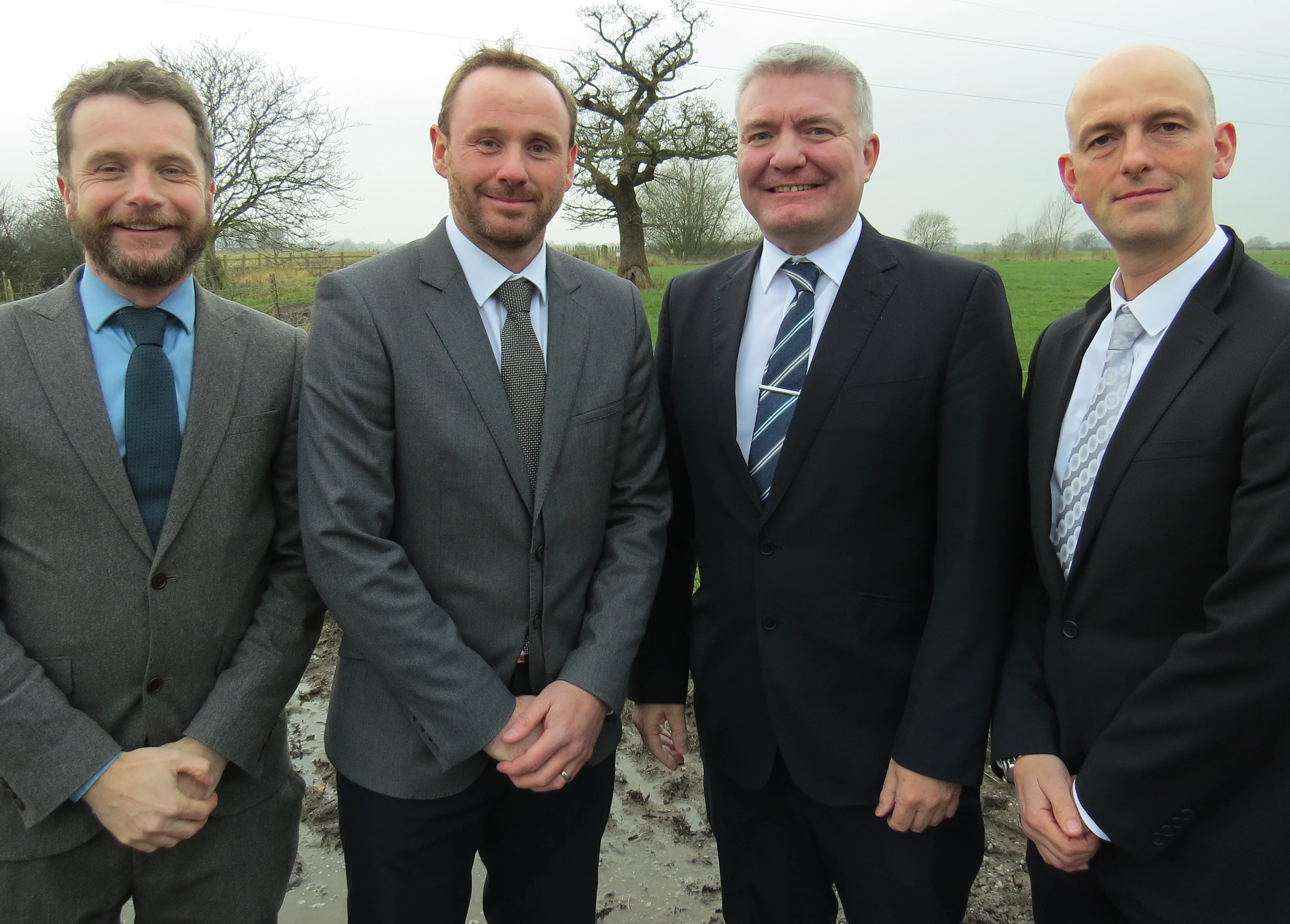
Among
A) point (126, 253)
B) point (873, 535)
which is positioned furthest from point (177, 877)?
point (873, 535)

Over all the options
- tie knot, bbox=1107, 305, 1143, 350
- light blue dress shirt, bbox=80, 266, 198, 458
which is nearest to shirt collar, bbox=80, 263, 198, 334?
light blue dress shirt, bbox=80, 266, 198, 458

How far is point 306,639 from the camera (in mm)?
2418

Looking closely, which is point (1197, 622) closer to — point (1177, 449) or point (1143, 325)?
point (1177, 449)

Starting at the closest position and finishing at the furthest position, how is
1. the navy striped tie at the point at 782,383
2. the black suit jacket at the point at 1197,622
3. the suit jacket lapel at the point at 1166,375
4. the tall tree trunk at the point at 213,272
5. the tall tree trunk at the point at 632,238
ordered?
the black suit jacket at the point at 1197,622 < the suit jacket lapel at the point at 1166,375 < the navy striped tie at the point at 782,383 < the tall tree trunk at the point at 213,272 < the tall tree trunk at the point at 632,238

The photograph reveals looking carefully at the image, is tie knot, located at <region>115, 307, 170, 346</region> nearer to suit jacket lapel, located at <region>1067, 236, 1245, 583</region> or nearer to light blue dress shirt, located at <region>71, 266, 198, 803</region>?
light blue dress shirt, located at <region>71, 266, 198, 803</region>

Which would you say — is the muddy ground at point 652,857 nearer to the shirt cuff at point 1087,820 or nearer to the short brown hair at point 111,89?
the shirt cuff at point 1087,820

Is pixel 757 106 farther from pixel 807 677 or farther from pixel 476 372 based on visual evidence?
pixel 807 677

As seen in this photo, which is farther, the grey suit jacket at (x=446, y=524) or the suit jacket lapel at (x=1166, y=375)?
the grey suit jacket at (x=446, y=524)

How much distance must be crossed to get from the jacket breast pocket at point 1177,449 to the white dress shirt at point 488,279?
1.47 meters

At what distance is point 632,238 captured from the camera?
82.0 ft

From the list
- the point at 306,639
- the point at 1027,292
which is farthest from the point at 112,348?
the point at 1027,292

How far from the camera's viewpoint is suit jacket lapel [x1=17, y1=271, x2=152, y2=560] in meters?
2.05

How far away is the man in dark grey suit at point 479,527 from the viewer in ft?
6.99

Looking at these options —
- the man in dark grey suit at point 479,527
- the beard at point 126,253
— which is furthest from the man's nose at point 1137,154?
the beard at point 126,253
